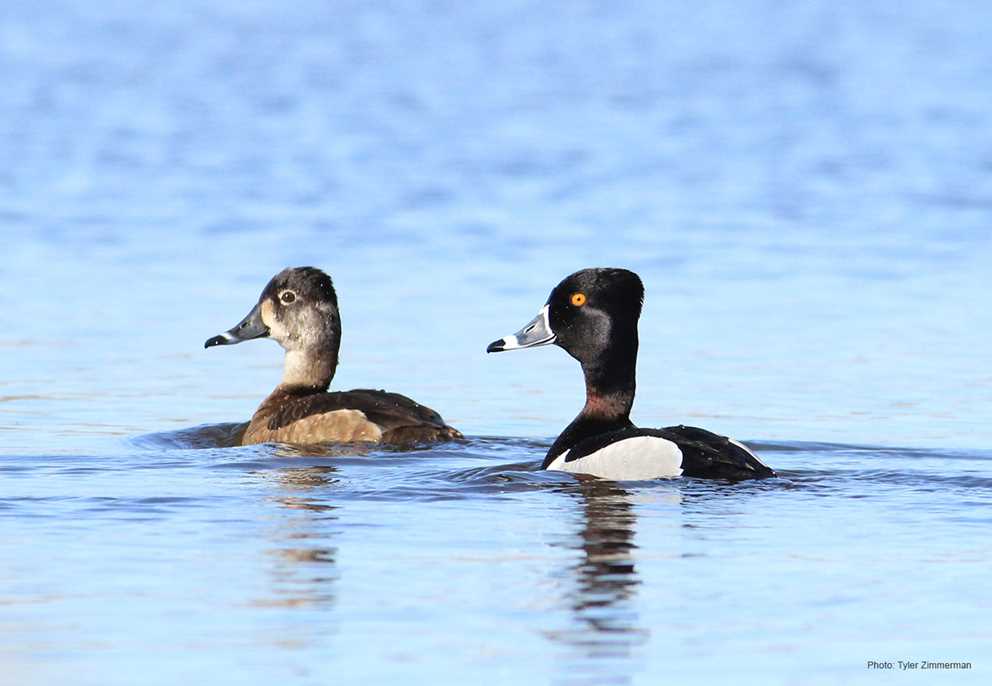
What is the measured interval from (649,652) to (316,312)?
309 inches

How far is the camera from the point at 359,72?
4284cm

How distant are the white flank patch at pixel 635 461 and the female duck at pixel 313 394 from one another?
1.68 meters

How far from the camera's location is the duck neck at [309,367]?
15422mm

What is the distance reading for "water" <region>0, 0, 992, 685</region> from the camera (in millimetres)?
8258

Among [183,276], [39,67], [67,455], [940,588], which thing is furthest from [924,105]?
[940,588]

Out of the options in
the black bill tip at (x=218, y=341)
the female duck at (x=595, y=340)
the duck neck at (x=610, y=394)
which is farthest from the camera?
the black bill tip at (x=218, y=341)

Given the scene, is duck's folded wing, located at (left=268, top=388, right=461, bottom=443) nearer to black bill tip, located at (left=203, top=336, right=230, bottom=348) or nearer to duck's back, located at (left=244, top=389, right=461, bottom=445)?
duck's back, located at (left=244, top=389, right=461, bottom=445)

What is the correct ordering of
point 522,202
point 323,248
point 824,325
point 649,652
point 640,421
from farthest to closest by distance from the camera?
point 522,202, point 323,248, point 824,325, point 640,421, point 649,652

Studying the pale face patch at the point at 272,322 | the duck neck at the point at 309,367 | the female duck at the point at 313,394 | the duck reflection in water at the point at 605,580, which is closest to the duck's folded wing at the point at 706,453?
the duck reflection in water at the point at 605,580

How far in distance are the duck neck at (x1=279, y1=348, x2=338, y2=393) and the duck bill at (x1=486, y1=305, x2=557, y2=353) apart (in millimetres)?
2474

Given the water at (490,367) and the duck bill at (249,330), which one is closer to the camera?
the water at (490,367)

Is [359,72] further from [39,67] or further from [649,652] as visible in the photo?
[649,652]

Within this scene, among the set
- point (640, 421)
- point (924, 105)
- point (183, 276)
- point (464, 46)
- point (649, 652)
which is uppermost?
point (464, 46)

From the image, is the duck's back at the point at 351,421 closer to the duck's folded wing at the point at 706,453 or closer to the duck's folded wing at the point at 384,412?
the duck's folded wing at the point at 384,412
